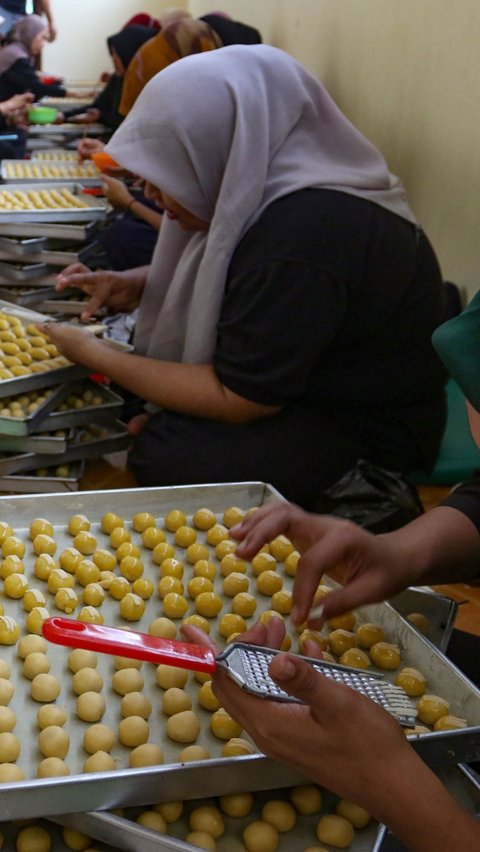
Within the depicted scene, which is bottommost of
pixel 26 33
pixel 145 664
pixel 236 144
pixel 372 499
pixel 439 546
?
pixel 26 33

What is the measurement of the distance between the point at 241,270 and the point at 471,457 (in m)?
0.83

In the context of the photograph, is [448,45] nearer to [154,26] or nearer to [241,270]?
[241,270]

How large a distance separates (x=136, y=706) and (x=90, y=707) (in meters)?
0.06

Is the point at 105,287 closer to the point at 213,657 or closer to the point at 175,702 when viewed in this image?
the point at 175,702

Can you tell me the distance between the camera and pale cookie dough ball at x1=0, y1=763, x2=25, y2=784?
36.4 inches

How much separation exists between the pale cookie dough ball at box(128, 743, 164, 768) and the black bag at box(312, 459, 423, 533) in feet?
3.77

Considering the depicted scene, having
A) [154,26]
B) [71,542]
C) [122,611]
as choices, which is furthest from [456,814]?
[154,26]

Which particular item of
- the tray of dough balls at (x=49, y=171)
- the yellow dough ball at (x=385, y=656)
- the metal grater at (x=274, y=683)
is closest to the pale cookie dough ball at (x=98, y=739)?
the metal grater at (x=274, y=683)

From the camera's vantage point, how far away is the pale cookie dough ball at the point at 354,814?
96 centimetres

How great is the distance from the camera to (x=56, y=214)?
3205 millimetres

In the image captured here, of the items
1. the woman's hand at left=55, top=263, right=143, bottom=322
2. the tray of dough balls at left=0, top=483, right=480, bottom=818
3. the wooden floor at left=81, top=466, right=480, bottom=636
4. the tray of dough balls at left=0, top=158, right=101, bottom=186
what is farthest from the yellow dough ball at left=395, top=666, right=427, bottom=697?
the tray of dough balls at left=0, top=158, right=101, bottom=186

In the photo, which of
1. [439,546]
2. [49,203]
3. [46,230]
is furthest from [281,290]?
[49,203]

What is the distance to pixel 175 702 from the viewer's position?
42.4 inches

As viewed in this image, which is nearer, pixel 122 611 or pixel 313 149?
pixel 122 611
